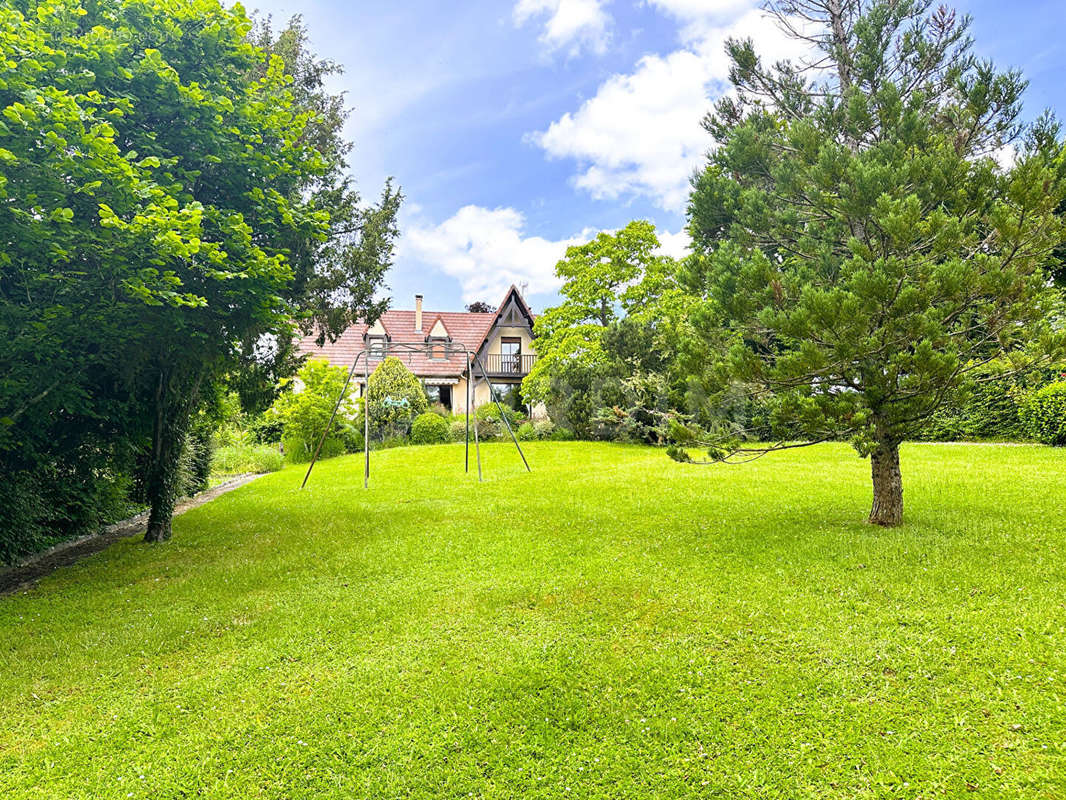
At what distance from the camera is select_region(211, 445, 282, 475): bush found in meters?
17.1

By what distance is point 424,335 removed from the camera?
3127 cm

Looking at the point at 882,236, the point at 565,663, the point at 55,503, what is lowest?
the point at 565,663

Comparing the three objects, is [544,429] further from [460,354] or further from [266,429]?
[266,429]

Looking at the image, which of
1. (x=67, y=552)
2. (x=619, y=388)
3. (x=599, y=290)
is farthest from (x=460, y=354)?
(x=67, y=552)

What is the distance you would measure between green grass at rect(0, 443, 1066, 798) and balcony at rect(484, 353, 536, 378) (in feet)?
71.8

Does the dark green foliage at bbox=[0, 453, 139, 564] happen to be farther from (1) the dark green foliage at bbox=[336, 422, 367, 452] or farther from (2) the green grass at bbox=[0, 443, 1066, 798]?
(1) the dark green foliage at bbox=[336, 422, 367, 452]

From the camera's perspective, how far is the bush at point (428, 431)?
20875 millimetres

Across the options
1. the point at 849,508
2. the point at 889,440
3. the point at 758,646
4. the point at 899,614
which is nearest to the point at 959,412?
the point at 849,508

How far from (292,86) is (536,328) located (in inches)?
517

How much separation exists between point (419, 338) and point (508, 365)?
Result: 5232 millimetres

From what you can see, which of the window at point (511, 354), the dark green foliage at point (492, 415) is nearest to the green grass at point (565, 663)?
the dark green foliage at point (492, 415)

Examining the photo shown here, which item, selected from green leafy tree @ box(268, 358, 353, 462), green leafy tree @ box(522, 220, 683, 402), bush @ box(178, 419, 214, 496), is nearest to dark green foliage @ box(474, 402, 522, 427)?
green leafy tree @ box(522, 220, 683, 402)

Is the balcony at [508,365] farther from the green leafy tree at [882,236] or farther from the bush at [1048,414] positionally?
the green leafy tree at [882,236]

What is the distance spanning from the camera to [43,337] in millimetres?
5422
